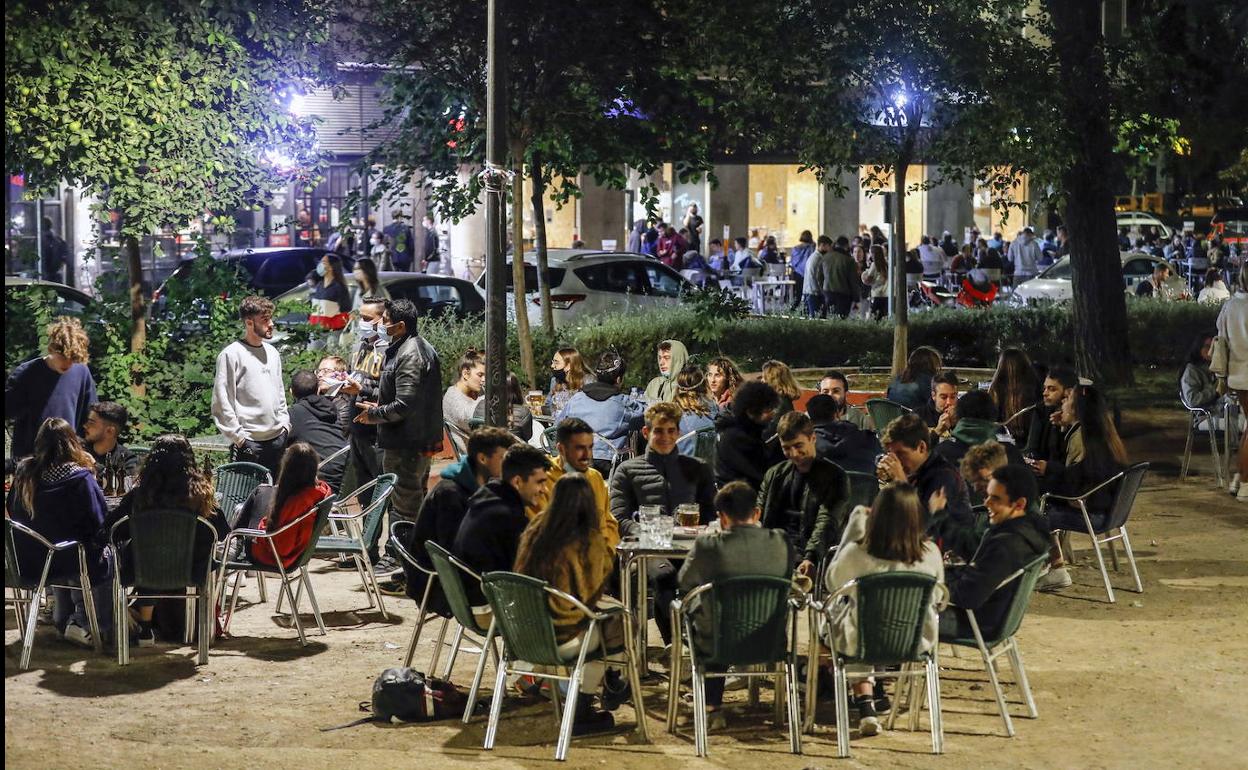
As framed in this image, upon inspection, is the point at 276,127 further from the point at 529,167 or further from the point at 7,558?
the point at 7,558

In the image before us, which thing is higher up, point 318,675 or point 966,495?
point 966,495

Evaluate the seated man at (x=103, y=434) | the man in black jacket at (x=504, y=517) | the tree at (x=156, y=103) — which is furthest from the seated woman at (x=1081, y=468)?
the tree at (x=156, y=103)

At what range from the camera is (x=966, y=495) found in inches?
341

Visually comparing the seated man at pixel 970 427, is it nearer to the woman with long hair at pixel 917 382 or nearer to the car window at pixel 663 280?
the woman with long hair at pixel 917 382

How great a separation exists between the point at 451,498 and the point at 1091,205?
42.8 ft

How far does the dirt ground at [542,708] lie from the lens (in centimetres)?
723

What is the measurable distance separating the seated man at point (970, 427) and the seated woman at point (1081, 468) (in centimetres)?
45

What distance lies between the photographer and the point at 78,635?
358 inches

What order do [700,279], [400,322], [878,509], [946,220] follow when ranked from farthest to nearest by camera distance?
[946,220] < [700,279] < [400,322] < [878,509]

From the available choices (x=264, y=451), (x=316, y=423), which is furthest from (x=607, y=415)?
(x=264, y=451)

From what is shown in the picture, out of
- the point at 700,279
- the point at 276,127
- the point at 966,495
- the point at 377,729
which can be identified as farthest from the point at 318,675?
the point at 700,279

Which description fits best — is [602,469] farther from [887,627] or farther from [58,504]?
[887,627]

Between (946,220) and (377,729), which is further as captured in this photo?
(946,220)

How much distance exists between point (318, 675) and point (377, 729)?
1.06m
